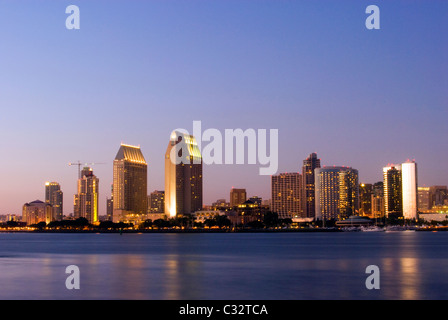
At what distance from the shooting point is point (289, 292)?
2071 inches

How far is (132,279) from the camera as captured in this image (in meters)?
63.3

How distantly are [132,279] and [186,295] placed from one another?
46.1ft

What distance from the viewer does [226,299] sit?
158ft

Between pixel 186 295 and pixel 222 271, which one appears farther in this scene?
pixel 222 271
